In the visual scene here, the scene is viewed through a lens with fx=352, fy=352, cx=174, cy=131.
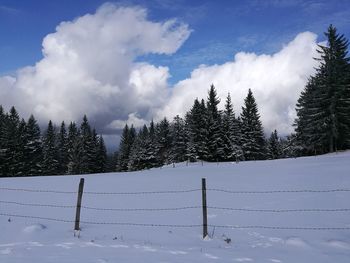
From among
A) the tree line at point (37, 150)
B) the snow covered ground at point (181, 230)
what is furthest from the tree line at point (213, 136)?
the snow covered ground at point (181, 230)

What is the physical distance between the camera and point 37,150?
6881 cm

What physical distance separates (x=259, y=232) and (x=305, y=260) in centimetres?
275

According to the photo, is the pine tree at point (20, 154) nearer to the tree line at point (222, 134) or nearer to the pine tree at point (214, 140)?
the tree line at point (222, 134)

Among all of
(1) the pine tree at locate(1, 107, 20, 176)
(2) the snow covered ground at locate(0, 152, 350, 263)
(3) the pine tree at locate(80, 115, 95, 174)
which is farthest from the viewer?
(3) the pine tree at locate(80, 115, 95, 174)

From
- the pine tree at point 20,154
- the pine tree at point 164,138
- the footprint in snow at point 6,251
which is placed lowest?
the footprint in snow at point 6,251

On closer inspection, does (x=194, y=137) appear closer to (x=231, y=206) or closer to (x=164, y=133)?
(x=164, y=133)

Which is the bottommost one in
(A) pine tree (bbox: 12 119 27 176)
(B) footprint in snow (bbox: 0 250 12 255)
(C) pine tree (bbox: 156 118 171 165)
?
(B) footprint in snow (bbox: 0 250 12 255)

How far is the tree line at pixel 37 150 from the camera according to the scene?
6167 centimetres

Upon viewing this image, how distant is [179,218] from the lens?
12.8 metres

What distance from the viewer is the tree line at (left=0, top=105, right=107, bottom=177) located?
61675 mm

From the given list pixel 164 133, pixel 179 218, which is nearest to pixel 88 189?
pixel 179 218

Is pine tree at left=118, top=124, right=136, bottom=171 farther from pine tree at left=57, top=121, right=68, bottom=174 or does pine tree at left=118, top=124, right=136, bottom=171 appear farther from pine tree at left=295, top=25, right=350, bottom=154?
pine tree at left=295, top=25, right=350, bottom=154

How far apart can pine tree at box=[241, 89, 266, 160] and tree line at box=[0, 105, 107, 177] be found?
114 feet

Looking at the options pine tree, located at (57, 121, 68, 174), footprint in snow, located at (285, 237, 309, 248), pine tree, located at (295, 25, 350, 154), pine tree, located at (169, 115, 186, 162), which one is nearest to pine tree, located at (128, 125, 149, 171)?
pine tree, located at (169, 115, 186, 162)
